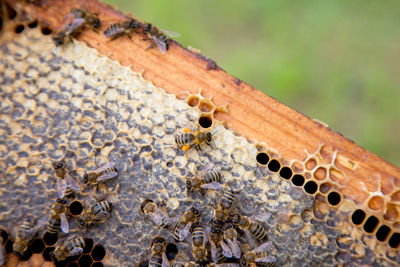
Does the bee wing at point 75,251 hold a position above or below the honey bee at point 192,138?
below

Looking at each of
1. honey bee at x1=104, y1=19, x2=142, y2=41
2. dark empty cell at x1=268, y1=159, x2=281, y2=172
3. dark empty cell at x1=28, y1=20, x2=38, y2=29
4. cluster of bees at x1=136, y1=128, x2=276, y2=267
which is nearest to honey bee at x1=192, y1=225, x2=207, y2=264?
cluster of bees at x1=136, y1=128, x2=276, y2=267

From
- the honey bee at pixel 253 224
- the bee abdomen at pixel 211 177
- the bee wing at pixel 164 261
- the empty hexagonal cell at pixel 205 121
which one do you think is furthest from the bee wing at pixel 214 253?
the empty hexagonal cell at pixel 205 121

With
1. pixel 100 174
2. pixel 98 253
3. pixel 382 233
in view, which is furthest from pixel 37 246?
pixel 382 233

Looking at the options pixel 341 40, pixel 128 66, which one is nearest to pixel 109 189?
pixel 128 66

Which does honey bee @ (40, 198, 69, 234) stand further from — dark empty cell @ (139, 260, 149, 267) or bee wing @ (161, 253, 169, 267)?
bee wing @ (161, 253, 169, 267)

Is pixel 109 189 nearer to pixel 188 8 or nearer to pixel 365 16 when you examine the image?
pixel 188 8

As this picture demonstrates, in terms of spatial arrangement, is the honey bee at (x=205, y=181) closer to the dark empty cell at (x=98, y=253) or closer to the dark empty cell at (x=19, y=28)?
the dark empty cell at (x=98, y=253)
